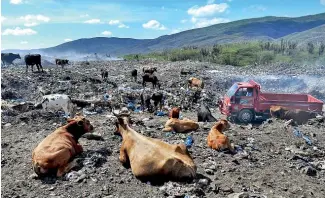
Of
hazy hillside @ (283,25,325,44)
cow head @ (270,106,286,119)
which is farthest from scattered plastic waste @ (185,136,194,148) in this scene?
hazy hillside @ (283,25,325,44)

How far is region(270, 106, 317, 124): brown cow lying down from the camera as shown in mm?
16391

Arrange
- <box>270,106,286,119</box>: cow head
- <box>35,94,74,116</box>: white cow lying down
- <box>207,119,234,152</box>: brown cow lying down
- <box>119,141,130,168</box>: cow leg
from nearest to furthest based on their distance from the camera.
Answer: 1. <box>119,141,130,168</box>: cow leg
2. <box>207,119,234,152</box>: brown cow lying down
3. <box>35,94,74,116</box>: white cow lying down
4. <box>270,106,286,119</box>: cow head

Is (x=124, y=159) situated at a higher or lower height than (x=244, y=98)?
lower

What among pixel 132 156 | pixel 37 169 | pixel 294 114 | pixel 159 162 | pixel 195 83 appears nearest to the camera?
pixel 159 162

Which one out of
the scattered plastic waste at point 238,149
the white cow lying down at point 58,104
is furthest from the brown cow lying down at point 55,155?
the white cow lying down at point 58,104

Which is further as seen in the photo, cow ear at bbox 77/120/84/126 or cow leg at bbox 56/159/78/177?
cow ear at bbox 77/120/84/126

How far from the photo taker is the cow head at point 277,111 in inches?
650

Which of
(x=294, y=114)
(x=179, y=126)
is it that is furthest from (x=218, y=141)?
(x=294, y=114)

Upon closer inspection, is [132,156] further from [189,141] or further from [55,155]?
[189,141]

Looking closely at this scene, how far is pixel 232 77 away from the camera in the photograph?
30.7 m

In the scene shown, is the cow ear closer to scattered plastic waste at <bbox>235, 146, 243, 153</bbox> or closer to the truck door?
scattered plastic waste at <bbox>235, 146, 243, 153</bbox>

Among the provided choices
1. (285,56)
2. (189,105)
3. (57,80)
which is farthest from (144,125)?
(285,56)

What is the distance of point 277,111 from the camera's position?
54.5 ft

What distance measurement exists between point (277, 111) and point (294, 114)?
73 cm
